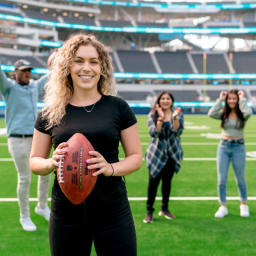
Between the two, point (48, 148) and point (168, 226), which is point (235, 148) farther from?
point (48, 148)

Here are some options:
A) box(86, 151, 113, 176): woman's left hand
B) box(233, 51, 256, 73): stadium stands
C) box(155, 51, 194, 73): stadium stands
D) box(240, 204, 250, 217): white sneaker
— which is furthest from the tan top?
box(233, 51, 256, 73): stadium stands

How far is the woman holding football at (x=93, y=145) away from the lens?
1.82 meters

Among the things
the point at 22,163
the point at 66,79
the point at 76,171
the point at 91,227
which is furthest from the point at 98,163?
the point at 22,163

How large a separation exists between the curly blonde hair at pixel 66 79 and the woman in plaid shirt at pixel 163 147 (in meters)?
2.40

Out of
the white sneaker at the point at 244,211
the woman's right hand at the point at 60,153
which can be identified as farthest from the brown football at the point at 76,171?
the white sneaker at the point at 244,211

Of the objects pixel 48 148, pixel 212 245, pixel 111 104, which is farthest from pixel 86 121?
pixel 212 245

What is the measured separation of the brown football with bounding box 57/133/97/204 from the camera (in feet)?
5.69

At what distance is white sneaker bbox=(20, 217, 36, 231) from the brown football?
2.65m

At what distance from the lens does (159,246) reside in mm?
3674

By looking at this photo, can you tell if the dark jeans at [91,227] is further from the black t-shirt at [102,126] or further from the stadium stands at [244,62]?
the stadium stands at [244,62]

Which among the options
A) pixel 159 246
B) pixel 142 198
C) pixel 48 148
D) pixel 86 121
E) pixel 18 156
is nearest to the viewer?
pixel 86 121

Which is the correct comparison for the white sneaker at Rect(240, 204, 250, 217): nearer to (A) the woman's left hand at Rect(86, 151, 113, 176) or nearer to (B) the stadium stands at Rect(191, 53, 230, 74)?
(A) the woman's left hand at Rect(86, 151, 113, 176)

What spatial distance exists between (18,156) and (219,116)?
277cm

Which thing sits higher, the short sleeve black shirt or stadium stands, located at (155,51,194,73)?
stadium stands, located at (155,51,194,73)
